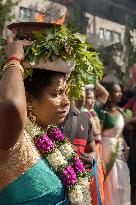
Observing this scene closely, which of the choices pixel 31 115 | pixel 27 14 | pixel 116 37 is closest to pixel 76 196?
pixel 31 115

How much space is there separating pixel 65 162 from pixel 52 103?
0.37 m

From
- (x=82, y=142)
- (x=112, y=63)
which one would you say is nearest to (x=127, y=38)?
(x=112, y=63)

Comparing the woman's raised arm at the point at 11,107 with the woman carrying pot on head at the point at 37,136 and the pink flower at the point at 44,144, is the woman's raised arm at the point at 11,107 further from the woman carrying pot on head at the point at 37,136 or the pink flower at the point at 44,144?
the pink flower at the point at 44,144

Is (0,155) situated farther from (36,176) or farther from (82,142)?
(82,142)

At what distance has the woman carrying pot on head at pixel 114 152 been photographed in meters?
7.14

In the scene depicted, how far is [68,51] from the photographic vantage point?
296 centimetres

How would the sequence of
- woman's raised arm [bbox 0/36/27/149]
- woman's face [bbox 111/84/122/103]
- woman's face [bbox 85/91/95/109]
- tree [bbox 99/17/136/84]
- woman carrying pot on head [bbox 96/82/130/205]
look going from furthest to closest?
1. tree [bbox 99/17/136/84]
2. woman's face [bbox 111/84/122/103]
3. woman carrying pot on head [bbox 96/82/130/205]
4. woman's face [bbox 85/91/95/109]
5. woman's raised arm [bbox 0/36/27/149]

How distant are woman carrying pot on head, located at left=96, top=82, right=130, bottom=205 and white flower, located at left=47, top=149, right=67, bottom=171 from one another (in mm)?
4165

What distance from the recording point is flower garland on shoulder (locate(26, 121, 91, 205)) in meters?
2.80

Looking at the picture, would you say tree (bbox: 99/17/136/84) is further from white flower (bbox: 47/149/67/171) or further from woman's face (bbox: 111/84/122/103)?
white flower (bbox: 47/149/67/171)

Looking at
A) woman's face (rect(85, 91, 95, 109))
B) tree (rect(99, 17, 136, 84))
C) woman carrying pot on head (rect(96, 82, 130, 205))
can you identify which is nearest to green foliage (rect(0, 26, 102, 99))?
woman's face (rect(85, 91, 95, 109))

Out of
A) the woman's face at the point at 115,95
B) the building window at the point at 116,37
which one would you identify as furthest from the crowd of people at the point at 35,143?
the building window at the point at 116,37

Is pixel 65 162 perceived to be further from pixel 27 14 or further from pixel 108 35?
pixel 108 35

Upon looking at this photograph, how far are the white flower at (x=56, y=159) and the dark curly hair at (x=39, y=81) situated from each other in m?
0.33
